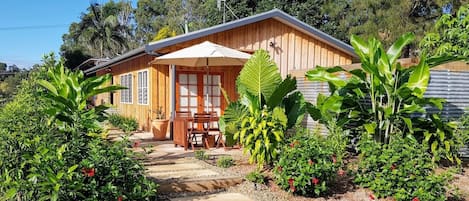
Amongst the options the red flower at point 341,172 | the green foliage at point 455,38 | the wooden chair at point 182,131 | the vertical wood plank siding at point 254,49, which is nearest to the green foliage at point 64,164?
the red flower at point 341,172

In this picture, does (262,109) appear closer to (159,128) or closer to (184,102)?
(159,128)

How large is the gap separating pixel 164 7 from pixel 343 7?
26121 mm

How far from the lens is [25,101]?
18.5ft

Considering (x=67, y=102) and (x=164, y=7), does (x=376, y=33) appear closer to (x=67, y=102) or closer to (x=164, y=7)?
(x=67, y=102)

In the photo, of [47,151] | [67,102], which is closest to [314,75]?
[67,102]

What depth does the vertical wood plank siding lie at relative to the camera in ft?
35.4

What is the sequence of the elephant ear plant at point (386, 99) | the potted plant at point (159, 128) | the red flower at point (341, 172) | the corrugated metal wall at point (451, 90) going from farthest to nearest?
1. the potted plant at point (159, 128)
2. the corrugated metal wall at point (451, 90)
3. the elephant ear plant at point (386, 99)
4. the red flower at point (341, 172)

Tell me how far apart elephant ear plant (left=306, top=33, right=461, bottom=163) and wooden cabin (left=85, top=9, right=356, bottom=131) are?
5.24 metres

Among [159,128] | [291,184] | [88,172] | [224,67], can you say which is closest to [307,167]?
[291,184]

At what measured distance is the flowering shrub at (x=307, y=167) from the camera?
4.75m

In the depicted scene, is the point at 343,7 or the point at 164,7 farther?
the point at 164,7

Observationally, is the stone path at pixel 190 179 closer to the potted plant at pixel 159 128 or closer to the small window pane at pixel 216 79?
the potted plant at pixel 159 128

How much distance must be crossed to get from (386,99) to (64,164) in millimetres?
4792

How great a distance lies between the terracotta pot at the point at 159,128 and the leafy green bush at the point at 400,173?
5847 mm
